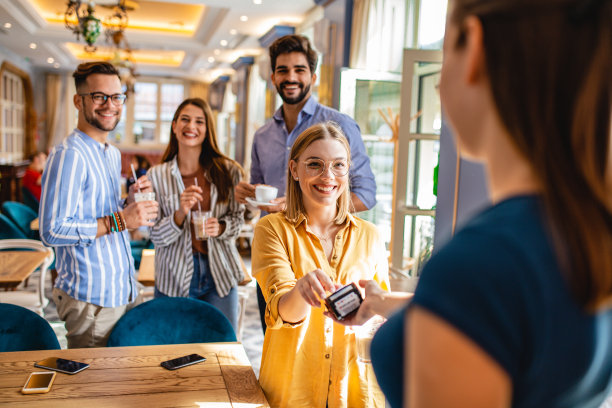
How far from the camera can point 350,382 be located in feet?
5.09

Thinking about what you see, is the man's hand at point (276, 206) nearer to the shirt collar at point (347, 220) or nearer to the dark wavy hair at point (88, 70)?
the shirt collar at point (347, 220)

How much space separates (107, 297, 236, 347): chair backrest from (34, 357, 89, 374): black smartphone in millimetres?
376

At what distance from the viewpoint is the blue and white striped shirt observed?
77.4 inches

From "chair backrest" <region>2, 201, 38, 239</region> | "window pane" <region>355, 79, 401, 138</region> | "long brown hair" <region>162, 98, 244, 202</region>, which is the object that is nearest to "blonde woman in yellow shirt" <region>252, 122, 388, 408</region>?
"long brown hair" <region>162, 98, 244, 202</region>

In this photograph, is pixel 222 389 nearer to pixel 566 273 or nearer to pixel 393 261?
pixel 566 273

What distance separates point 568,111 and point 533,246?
0.13 meters

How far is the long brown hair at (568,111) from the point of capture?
46 cm

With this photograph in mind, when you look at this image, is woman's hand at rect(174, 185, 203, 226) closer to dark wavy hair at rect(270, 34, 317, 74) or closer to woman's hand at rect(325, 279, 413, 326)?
dark wavy hair at rect(270, 34, 317, 74)

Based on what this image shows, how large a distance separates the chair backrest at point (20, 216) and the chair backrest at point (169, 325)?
328cm

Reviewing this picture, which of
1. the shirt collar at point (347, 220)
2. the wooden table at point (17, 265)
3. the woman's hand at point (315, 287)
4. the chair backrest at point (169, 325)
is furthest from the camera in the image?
the wooden table at point (17, 265)

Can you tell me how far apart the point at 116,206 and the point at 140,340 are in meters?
0.62

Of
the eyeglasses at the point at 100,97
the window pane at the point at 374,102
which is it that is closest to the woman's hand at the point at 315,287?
the eyeglasses at the point at 100,97

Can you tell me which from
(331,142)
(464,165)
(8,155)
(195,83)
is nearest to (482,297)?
(331,142)

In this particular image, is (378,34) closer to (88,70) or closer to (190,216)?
(190,216)
